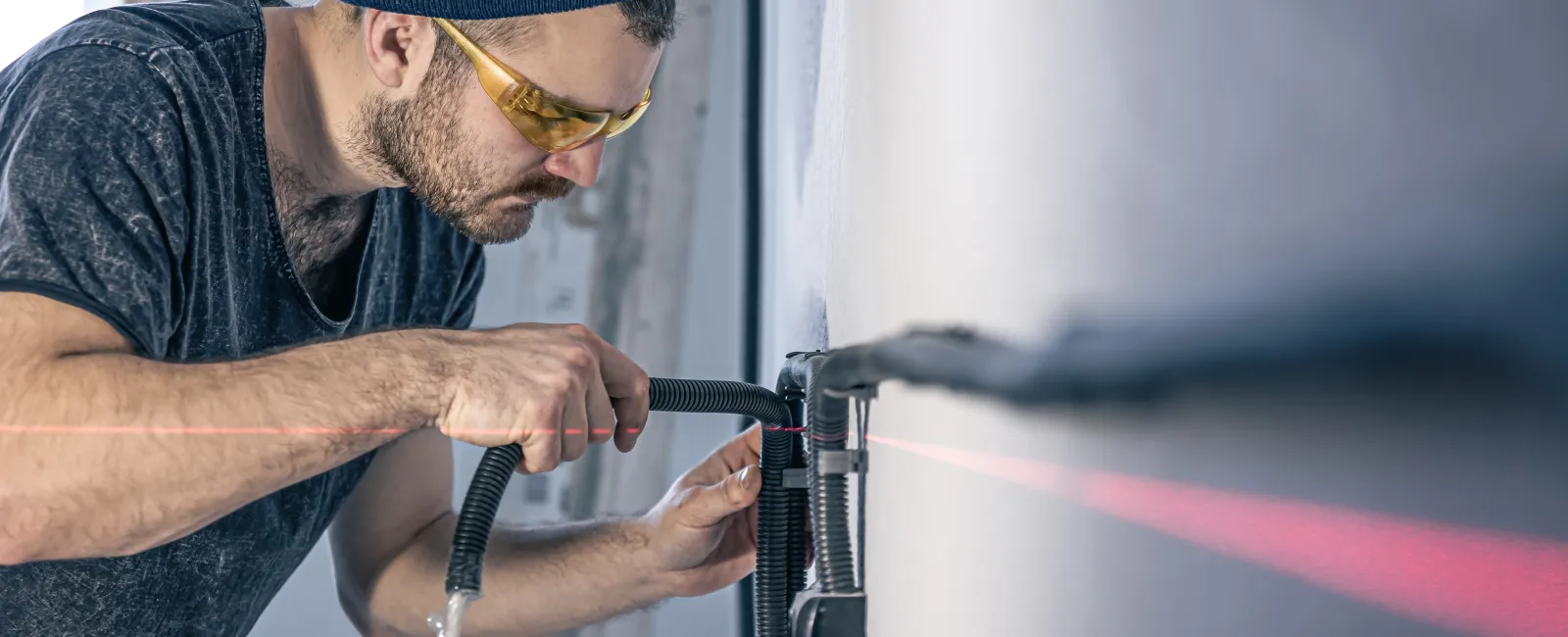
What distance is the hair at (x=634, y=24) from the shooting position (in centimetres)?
104

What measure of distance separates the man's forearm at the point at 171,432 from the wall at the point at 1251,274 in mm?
530

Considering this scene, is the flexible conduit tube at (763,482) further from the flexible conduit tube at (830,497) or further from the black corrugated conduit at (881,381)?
the flexible conduit tube at (830,497)

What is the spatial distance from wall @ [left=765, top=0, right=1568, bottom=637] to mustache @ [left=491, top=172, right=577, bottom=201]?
710 millimetres

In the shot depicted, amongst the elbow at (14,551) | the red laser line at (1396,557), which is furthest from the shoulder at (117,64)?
the red laser line at (1396,557)

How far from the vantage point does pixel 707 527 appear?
1157mm

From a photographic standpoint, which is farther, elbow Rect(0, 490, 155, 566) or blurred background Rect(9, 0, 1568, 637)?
elbow Rect(0, 490, 155, 566)

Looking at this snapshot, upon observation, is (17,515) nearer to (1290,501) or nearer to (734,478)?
(734,478)

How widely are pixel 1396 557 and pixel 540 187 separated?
3.64 feet

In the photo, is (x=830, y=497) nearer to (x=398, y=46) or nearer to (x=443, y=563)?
(x=398, y=46)

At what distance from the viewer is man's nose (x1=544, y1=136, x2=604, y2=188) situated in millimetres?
1157

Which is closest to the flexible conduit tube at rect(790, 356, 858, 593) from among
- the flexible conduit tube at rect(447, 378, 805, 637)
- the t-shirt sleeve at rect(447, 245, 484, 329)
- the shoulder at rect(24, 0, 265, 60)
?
the flexible conduit tube at rect(447, 378, 805, 637)

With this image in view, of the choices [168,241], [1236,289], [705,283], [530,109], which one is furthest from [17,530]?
[705,283]

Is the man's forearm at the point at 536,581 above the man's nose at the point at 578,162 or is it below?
below

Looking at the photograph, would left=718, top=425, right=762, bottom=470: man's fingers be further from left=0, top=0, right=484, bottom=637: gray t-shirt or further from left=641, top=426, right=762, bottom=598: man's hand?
left=0, top=0, right=484, bottom=637: gray t-shirt
